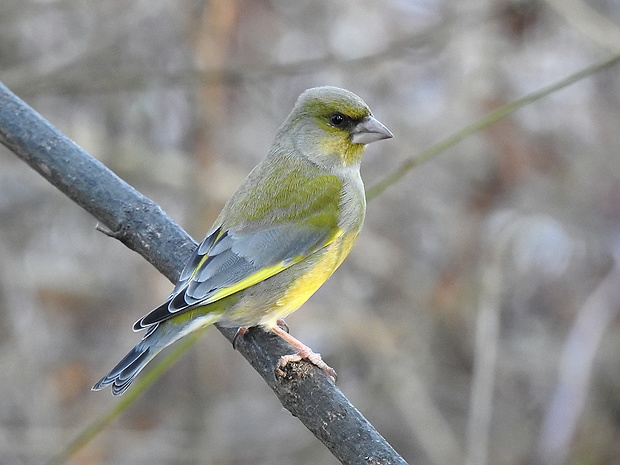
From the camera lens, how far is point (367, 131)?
11.8ft

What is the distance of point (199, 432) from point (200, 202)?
4.75 feet

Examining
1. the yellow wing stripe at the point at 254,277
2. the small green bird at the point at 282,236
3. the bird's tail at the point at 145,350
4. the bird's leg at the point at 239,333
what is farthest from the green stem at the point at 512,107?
the bird's tail at the point at 145,350

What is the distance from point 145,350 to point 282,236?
748mm

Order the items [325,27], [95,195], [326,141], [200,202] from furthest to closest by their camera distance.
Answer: [325,27], [200,202], [326,141], [95,195]

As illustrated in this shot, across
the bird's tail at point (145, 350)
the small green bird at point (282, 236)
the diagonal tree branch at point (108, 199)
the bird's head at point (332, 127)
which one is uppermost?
the bird's head at point (332, 127)

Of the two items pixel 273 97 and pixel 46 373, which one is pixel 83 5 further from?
pixel 46 373

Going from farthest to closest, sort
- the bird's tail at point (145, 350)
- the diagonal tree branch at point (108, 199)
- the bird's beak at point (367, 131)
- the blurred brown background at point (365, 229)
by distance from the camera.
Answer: the blurred brown background at point (365, 229) < the bird's beak at point (367, 131) < the diagonal tree branch at point (108, 199) < the bird's tail at point (145, 350)

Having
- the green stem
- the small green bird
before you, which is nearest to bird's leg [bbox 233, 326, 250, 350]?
the small green bird

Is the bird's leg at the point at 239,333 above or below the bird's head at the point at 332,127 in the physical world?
below

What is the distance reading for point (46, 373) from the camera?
21.8ft

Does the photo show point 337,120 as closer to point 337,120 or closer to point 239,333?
point 337,120

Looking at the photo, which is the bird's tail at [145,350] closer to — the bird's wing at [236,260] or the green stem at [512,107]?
the bird's wing at [236,260]

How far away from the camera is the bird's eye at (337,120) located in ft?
11.9

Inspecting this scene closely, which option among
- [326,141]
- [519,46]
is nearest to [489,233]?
[519,46]
